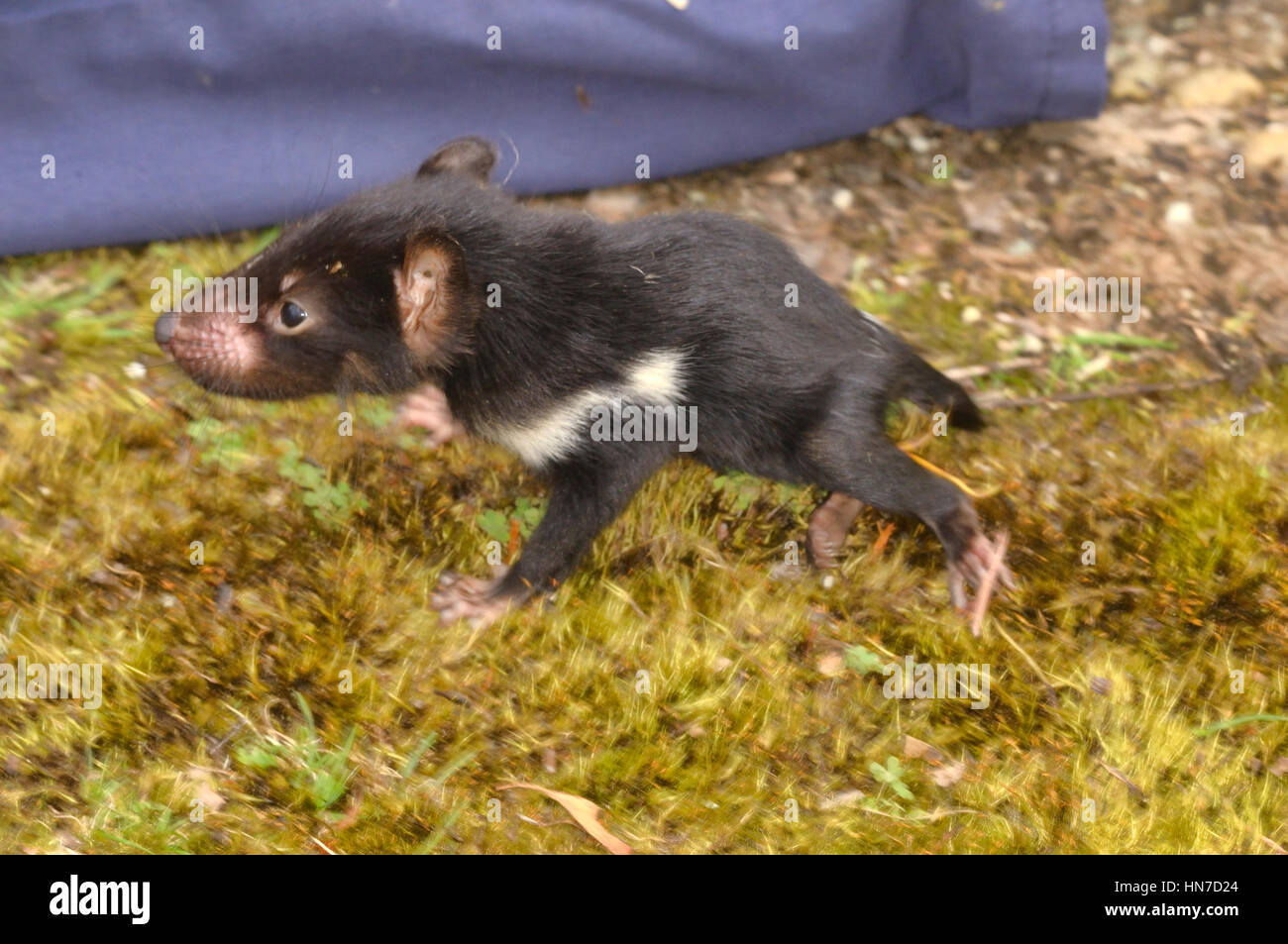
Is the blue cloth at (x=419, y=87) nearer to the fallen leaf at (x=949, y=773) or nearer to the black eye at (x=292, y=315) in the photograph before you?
the black eye at (x=292, y=315)

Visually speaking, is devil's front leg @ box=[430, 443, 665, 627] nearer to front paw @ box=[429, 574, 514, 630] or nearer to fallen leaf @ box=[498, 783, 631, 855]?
front paw @ box=[429, 574, 514, 630]

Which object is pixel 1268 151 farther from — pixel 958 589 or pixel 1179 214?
pixel 958 589

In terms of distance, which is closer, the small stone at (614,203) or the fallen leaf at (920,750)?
the fallen leaf at (920,750)

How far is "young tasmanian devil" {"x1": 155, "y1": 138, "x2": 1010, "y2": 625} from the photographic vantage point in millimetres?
3066

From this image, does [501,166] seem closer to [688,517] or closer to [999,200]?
[688,517]

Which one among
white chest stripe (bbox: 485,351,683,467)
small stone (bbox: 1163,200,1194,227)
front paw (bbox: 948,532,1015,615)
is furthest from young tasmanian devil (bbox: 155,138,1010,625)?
small stone (bbox: 1163,200,1194,227)

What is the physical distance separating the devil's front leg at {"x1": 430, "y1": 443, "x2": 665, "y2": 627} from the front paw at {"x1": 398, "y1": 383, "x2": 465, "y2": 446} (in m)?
0.48

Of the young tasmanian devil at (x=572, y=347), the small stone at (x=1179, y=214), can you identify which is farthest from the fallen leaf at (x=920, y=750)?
the small stone at (x=1179, y=214)

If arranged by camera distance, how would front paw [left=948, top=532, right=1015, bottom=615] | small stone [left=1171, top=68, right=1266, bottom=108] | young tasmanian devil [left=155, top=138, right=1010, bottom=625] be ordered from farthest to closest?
small stone [left=1171, top=68, right=1266, bottom=108], front paw [left=948, top=532, right=1015, bottom=615], young tasmanian devil [left=155, top=138, right=1010, bottom=625]

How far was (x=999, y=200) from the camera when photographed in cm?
440

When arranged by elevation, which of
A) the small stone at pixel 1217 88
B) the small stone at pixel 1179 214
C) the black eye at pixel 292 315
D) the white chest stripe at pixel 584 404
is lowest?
the white chest stripe at pixel 584 404

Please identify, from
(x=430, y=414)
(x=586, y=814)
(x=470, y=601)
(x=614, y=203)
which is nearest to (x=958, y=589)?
(x=586, y=814)

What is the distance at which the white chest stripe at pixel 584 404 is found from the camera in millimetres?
3137

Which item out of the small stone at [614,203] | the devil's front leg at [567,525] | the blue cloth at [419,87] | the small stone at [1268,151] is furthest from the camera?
the small stone at [1268,151]
